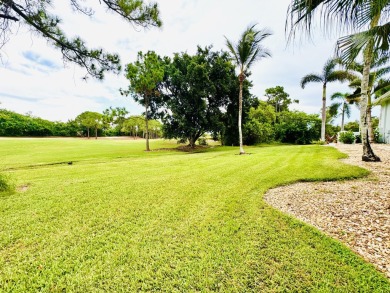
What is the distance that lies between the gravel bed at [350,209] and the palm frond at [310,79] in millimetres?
18647

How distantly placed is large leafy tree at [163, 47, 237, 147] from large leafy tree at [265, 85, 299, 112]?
2583 cm

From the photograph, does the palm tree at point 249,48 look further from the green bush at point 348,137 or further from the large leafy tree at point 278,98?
the large leafy tree at point 278,98

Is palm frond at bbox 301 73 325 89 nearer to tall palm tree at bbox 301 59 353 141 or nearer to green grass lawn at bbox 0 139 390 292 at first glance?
tall palm tree at bbox 301 59 353 141

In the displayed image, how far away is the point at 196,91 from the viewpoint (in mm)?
17438

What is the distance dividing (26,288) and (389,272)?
3.90 meters

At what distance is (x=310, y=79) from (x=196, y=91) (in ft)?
45.1

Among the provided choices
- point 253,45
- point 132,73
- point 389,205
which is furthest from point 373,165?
point 132,73

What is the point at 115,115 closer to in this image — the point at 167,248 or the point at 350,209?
the point at 167,248

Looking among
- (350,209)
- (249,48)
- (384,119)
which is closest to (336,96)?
(384,119)

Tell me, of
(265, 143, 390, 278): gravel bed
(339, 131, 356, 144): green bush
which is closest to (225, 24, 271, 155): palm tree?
(265, 143, 390, 278): gravel bed

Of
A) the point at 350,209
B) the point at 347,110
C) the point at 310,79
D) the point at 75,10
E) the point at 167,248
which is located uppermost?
the point at 310,79

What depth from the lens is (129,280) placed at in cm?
196

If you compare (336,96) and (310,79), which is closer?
(310,79)

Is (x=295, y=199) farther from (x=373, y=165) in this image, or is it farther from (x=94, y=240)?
(x=373, y=165)
